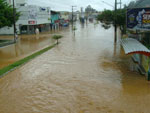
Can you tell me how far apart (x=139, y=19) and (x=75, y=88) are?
7977 millimetres

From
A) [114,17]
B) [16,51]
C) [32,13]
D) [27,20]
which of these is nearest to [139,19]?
[114,17]

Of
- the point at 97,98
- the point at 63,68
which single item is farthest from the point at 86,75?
the point at 97,98

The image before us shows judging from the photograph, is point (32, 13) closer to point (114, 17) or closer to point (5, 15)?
point (5, 15)

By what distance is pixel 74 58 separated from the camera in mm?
19375

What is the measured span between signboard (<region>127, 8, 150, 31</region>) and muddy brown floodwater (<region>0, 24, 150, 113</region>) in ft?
10.2

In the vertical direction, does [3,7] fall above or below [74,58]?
above

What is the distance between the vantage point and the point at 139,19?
51.8ft

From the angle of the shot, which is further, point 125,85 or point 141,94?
point 125,85

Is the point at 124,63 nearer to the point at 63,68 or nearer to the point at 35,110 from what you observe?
the point at 63,68

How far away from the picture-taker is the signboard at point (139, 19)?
15.1 meters

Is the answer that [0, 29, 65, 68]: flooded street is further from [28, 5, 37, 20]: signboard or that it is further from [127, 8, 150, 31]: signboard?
[28, 5, 37, 20]: signboard

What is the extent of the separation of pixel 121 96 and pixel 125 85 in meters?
1.74

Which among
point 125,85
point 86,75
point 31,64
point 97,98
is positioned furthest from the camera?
point 31,64

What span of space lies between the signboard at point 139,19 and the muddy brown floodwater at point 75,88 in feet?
10.2
